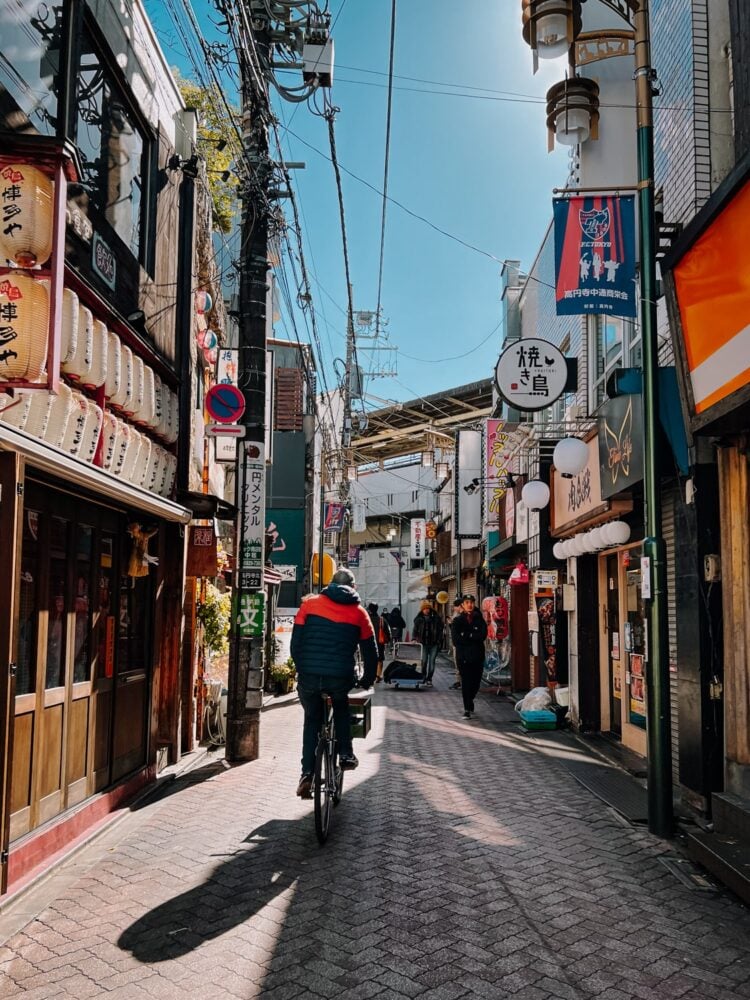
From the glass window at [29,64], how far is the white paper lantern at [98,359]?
1.54m

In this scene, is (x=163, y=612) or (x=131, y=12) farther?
(x=163, y=612)

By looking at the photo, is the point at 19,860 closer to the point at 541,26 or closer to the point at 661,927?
the point at 661,927

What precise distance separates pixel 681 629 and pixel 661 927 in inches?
133

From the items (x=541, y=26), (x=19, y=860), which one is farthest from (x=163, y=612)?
Result: (x=541, y=26)

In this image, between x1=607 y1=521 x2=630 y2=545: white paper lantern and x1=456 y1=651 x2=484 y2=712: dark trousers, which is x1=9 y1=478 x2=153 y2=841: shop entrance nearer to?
x1=607 y1=521 x2=630 y2=545: white paper lantern

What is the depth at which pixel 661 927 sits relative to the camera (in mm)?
4805

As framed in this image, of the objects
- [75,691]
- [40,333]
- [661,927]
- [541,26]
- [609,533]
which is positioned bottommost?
[661,927]

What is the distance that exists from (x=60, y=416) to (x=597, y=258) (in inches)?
215

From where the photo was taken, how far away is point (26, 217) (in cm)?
452

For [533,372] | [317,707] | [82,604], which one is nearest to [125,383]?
[82,604]

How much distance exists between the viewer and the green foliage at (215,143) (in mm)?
13914

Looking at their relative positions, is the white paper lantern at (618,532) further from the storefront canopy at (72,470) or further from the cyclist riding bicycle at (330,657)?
the storefront canopy at (72,470)

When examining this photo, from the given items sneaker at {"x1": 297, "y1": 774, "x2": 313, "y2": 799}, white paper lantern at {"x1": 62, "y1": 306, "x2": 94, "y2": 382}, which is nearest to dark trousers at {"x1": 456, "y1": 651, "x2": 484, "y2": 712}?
sneaker at {"x1": 297, "y1": 774, "x2": 313, "y2": 799}

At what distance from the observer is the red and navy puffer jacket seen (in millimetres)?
6828
